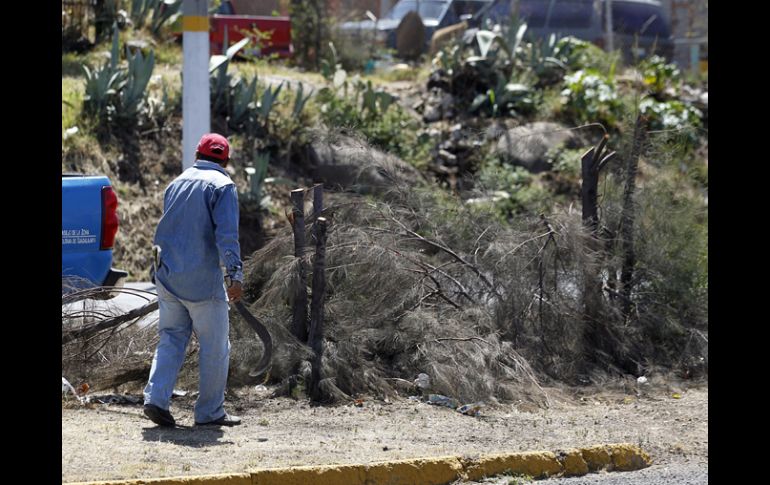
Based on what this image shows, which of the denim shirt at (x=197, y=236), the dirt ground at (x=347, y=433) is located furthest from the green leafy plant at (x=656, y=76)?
the denim shirt at (x=197, y=236)

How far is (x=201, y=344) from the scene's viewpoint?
20.6 ft

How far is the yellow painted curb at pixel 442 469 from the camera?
503 centimetres

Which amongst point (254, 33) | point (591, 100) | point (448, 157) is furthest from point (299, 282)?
point (254, 33)

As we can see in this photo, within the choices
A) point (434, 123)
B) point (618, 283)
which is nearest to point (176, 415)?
point (618, 283)

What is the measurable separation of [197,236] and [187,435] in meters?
1.21

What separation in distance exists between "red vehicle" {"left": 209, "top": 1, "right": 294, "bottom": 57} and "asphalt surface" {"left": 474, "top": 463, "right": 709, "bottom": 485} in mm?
13316

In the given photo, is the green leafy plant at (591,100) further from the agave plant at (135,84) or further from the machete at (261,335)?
the machete at (261,335)

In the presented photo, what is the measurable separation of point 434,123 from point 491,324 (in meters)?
9.49

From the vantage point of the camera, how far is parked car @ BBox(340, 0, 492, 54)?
21.8 m

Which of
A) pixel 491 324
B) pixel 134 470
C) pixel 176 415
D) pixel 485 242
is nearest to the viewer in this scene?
pixel 134 470
